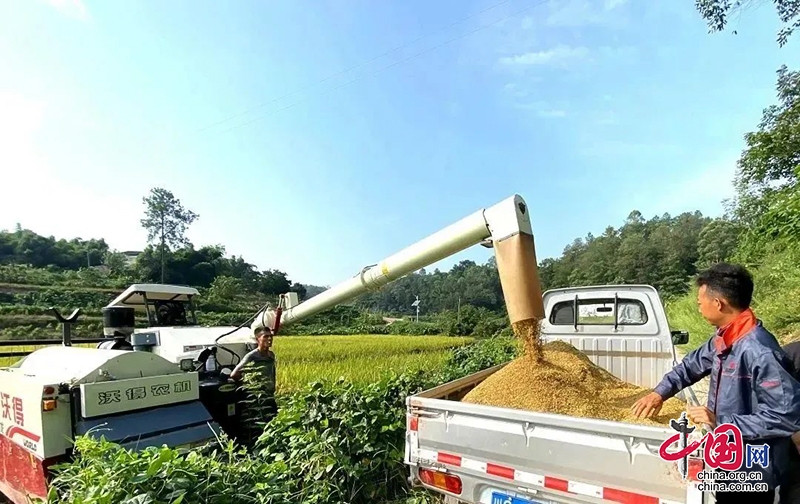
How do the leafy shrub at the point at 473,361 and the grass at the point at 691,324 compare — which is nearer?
the leafy shrub at the point at 473,361

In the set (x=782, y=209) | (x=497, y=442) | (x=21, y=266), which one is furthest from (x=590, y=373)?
(x=21, y=266)

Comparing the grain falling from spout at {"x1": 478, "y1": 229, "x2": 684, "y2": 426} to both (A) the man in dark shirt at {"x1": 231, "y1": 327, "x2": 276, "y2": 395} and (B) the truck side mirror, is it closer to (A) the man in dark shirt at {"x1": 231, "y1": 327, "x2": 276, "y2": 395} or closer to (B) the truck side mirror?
(B) the truck side mirror

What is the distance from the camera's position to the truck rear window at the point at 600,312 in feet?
15.4

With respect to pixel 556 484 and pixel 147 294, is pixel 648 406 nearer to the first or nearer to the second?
pixel 556 484

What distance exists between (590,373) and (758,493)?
141cm

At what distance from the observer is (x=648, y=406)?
2.72 m

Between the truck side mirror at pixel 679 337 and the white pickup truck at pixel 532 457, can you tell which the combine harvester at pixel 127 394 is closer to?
the white pickup truck at pixel 532 457

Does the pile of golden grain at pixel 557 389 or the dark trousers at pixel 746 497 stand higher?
the pile of golden grain at pixel 557 389

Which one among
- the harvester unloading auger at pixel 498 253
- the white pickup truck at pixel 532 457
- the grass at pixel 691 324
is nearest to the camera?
the white pickup truck at pixel 532 457

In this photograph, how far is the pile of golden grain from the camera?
112 inches

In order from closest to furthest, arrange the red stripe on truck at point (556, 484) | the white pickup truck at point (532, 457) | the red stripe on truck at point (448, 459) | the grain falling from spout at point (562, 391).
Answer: the white pickup truck at point (532, 457) < the red stripe on truck at point (556, 484) < the red stripe on truck at point (448, 459) < the grain falling from spout at point (562, 391)

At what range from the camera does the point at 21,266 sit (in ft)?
139

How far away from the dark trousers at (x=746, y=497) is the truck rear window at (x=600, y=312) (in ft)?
8.65

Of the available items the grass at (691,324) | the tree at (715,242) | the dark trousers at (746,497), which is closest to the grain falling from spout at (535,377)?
the dark trousers at (746,497)
